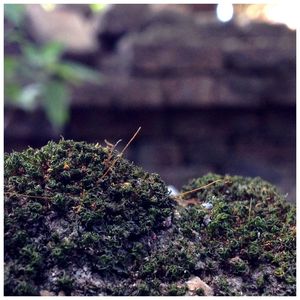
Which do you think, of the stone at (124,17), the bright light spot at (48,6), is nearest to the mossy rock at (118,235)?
the stone at (124,17)

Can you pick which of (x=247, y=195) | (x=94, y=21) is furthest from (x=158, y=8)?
(x=247, y=195)

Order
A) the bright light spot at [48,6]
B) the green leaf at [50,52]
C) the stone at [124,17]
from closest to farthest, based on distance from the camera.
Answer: the green leaf at [50,52], the stone at [124,17], the bright light spot at [48,6]

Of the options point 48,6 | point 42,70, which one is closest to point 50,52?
point 42,70

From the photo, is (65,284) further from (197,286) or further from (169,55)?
(169,55)

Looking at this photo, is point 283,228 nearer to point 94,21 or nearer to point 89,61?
point 89,61

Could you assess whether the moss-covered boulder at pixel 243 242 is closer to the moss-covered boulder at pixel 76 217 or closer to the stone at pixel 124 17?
the moss-covered boulder at pixel 76 217

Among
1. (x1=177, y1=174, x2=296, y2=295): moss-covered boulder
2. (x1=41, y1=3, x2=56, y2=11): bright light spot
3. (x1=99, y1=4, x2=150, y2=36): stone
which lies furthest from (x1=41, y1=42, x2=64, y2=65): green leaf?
(x1=177, y1=174, x2=296, y2=295): moss-covered boulder

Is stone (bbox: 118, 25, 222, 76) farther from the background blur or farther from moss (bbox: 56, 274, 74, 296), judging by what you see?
moss (bbox: 56, 274, 74, 296)
